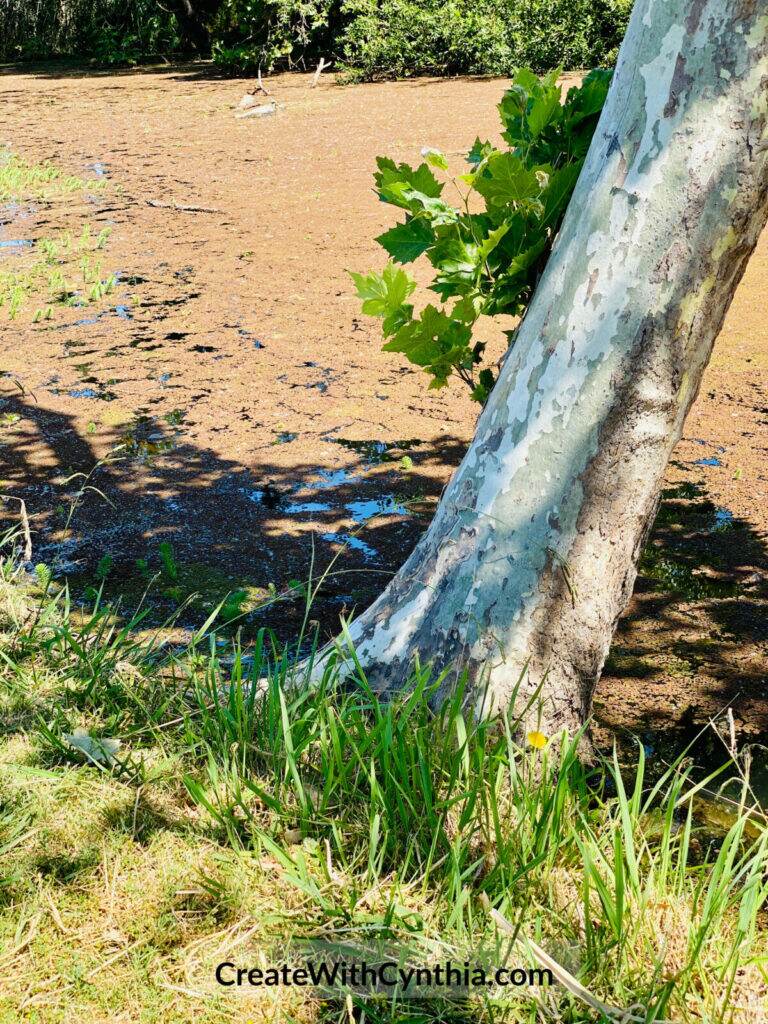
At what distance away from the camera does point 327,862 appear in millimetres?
2322

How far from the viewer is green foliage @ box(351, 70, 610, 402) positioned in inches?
109

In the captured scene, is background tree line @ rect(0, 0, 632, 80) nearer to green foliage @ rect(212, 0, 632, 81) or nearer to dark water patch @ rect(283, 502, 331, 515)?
green foliage @ rect(212, 0, 632, 81)

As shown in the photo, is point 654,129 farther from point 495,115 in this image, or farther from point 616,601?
point 495,115

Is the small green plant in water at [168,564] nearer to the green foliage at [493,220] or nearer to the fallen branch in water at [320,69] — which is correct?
the green foliage at [493,220]

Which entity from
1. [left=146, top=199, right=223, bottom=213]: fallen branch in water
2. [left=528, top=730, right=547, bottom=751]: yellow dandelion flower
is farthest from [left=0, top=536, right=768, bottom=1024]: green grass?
[left=146, top=199, right=223, bottom=213]: fallen branch in water

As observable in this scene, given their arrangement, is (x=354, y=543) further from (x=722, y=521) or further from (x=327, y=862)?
(x=327, y=862)

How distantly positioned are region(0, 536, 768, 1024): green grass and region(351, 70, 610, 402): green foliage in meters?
1.01

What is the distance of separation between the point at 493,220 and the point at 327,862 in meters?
1.73

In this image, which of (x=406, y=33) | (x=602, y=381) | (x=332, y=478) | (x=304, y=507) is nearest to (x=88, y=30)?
(x=406, y=33)

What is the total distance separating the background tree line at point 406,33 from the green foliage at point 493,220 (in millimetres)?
13352

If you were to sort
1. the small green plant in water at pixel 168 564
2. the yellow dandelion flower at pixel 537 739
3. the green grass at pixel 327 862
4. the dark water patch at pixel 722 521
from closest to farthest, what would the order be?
the green grass at pixel 327 862 → the yellow dandelion flower at pixel 537 739 → the small green plant in water at pixel 168 564 → the dark water patch at pixel 722 521

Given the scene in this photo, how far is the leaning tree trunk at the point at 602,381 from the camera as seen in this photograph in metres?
2.30

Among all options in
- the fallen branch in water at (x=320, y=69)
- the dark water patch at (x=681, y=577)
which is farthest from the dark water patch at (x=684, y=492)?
the fallen branch in water at (x=320, y=69)

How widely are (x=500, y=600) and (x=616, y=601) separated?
31cm
